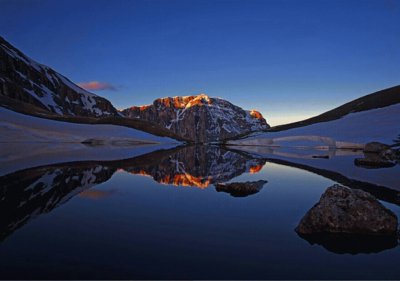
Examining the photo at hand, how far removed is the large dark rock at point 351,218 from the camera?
850cm

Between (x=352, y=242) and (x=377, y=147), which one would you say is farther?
(x=377, y=147)

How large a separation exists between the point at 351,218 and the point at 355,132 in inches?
3148

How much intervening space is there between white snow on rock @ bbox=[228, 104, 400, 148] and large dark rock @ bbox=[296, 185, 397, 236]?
5679cm

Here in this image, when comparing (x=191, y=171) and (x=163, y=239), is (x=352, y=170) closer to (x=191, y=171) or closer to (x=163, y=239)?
(x=191, y=171)

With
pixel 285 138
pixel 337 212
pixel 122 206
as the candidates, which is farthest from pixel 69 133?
pixel 337 212

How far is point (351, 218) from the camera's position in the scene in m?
8.77

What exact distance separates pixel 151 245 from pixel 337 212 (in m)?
5.95

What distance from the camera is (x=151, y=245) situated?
281 inches

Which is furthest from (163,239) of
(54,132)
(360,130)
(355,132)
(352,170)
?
(360,130)

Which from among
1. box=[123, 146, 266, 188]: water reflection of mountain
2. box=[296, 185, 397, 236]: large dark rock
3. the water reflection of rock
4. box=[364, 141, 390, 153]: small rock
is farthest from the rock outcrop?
the water reflection of rock

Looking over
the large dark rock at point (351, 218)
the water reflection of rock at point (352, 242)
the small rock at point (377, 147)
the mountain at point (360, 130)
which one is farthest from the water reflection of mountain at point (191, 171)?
the mountain at point (360, 130)

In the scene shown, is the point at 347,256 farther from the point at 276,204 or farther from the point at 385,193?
the point at 385,193

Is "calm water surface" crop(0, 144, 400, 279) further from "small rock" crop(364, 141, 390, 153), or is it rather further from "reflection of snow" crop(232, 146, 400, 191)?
"small rock" crop(364, 141, 390, 153)

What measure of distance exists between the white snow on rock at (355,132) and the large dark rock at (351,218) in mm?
56793
